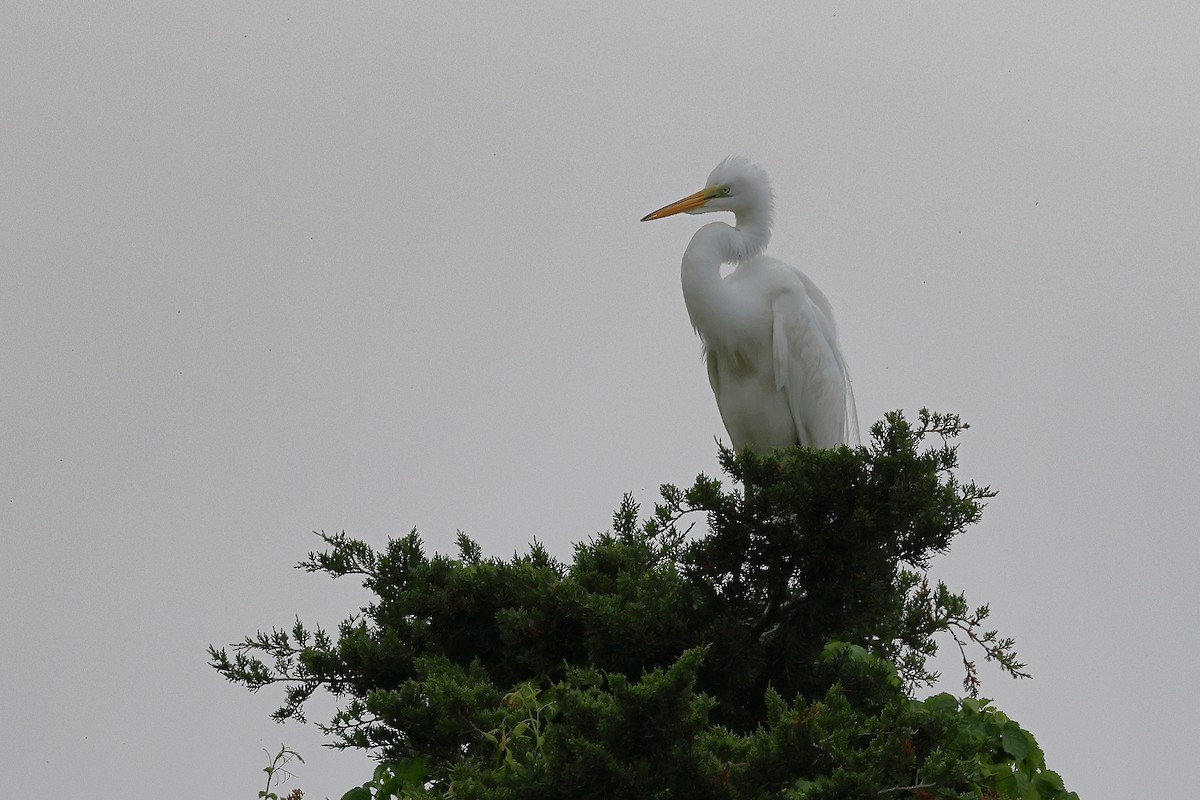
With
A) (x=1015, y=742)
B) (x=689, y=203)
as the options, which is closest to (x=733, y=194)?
(x=689, y=203)

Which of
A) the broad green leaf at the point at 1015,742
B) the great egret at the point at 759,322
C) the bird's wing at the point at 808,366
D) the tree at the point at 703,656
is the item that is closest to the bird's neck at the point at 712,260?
the great egret at the point at 759,322

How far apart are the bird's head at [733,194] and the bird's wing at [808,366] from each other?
0.43 m

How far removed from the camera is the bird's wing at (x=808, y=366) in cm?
721

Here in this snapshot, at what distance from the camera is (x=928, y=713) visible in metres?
4.20

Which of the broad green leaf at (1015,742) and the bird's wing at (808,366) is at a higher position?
the bird's wing at (808,366)

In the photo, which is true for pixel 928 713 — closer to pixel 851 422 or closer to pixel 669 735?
pixel 669 735

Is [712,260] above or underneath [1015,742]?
above

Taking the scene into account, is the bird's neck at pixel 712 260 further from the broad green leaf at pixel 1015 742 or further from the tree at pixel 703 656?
the broad green leaf at pixel 1015 742

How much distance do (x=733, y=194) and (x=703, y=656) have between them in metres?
3.74

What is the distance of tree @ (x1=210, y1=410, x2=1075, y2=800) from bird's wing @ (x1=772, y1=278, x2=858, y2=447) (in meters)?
2.03

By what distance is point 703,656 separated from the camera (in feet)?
13.3

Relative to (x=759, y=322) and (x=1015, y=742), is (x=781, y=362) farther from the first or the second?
(x=1015, y=742)

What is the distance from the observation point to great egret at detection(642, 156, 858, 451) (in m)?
7.19

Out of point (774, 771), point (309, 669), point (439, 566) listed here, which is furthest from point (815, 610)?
point (309, 669)
